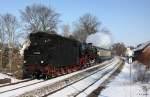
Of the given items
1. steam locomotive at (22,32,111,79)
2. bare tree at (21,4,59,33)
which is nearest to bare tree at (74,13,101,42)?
bare tree at (21,4,59,33)

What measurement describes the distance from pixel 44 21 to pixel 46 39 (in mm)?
47462

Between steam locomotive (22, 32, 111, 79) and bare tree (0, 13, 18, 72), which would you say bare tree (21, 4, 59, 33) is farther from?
steam locomotive (22, 32, 111, 79)

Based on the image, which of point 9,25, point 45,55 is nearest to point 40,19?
point 9,25

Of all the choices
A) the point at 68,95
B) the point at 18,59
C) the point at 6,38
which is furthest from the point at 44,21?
the point at 68,95

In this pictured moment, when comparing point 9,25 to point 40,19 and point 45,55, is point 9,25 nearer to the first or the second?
point 40,19

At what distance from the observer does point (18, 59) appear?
33219mm

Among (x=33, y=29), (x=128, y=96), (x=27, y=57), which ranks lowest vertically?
(x=128, y=96)

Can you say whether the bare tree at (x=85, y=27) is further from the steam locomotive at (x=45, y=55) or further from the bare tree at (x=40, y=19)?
the steam locomotive at (x=45, y=55)

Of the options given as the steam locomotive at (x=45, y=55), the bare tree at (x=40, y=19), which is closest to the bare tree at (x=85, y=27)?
the bare tree at (x=40, y=19)

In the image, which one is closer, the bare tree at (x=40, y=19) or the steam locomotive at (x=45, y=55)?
the steam locomotive at (x=45, y=55)

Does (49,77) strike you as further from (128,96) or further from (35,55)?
(128,96)

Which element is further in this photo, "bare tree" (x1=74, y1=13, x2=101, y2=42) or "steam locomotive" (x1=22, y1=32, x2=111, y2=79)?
"bare tree" (x1=74, y1=13, x2=101, y2=42)

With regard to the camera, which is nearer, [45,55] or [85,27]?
[45,55]

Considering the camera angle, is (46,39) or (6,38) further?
(6,38)
